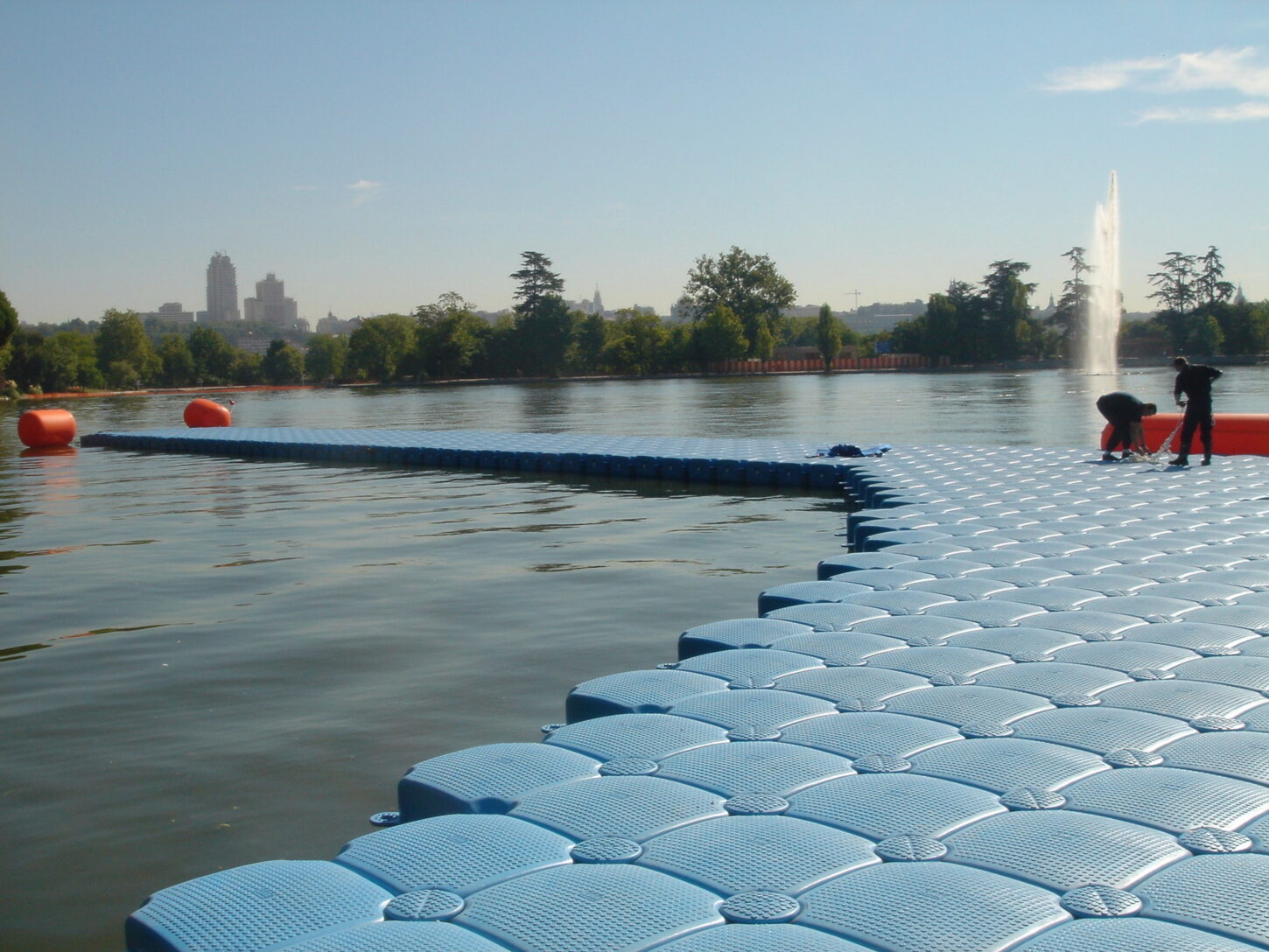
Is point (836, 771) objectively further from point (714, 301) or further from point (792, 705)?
point (714, 301)

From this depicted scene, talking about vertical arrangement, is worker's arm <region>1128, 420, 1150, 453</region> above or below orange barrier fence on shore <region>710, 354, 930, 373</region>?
below

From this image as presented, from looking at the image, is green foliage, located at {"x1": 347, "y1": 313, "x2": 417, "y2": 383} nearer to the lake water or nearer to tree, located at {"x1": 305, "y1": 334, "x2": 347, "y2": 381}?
tree, located at {"x1": 305, "y1": 334, "x2": 347, "y2": 381}

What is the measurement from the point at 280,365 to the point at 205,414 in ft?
296

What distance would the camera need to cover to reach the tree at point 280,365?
382 ft

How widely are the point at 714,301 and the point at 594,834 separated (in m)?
123

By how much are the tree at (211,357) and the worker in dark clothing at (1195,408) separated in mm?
111932

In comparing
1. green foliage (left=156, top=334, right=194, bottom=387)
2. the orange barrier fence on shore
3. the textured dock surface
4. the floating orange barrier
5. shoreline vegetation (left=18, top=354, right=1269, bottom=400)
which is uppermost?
green foliage (left=156, top=334, right=194, bottom=387)

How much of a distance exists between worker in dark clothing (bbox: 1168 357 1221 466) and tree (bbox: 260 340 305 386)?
11128 centimetres

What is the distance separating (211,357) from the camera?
115 m

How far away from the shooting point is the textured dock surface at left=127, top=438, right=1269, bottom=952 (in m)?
2.37

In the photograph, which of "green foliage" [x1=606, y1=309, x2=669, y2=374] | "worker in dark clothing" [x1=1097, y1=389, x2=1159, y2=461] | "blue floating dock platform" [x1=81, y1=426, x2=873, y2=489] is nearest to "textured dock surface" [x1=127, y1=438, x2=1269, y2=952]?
"worker in dark clothing" [x1=1097, y1=389, x2=1159, y2=461]

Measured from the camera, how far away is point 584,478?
18.0 m

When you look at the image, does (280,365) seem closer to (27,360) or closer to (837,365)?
(27,360)

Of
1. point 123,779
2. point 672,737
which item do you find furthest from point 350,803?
point 672,737
